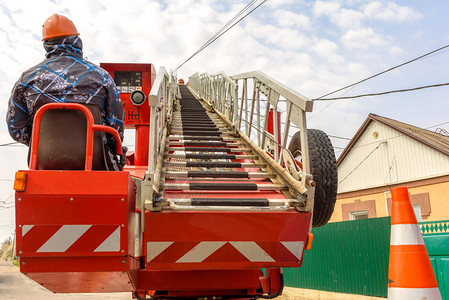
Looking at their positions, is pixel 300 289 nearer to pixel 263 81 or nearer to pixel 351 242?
pixel 351 242

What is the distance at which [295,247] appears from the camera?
3.25 m

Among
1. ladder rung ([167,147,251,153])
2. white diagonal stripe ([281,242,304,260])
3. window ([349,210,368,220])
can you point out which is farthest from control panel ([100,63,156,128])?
window ([349,210,368,220])

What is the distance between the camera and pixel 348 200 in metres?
17.2

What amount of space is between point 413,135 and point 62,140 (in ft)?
46.9

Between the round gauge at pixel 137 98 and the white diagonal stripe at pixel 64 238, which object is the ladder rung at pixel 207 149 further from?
the white diagonal stripe at pixel 64 238

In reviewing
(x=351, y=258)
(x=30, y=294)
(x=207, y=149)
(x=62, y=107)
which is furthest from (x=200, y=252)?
(x=30, y=294)

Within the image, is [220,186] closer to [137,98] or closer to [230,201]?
[230,201]

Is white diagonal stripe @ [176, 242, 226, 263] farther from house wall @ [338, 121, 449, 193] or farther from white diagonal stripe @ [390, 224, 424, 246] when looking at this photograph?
house wall @ [338, 121, 449, 193]

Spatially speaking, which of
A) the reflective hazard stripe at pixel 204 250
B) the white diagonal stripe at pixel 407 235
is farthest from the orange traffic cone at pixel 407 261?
the reflective hazard stripe at pixel 204 250

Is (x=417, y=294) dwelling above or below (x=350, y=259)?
above

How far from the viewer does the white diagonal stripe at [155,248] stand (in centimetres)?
308

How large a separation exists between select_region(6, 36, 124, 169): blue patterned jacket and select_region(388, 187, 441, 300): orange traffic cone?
2439 mm

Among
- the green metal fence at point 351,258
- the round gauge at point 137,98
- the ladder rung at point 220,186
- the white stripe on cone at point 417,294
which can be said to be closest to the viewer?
Result: the white stripe on cone at point 417,294

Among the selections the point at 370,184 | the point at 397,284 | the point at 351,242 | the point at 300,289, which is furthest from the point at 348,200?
the point at 397,284
